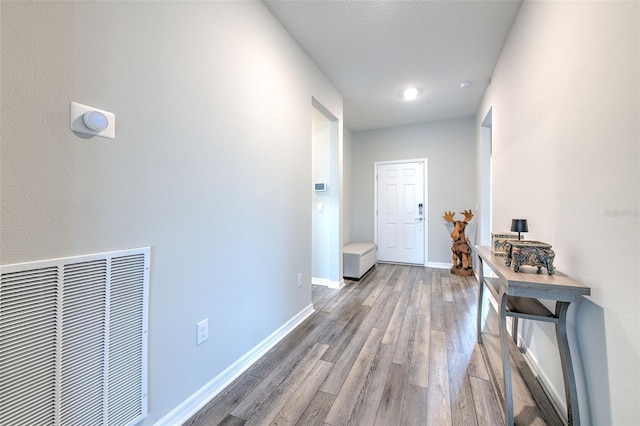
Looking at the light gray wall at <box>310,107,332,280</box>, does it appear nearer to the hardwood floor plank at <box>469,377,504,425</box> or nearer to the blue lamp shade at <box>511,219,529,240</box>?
the blue lamp shade at <box>511,219,529,240</box>

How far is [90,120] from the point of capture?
3.11 ft

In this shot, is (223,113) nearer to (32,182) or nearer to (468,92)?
(32,182)

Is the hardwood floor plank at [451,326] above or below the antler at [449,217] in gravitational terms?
below

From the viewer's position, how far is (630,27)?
0.91m

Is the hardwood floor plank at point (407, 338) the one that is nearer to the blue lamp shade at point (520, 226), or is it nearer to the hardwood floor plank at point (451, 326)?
the hardwood floor plank at point (451, 326)

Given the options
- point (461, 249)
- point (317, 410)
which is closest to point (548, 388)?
point (317, 410)

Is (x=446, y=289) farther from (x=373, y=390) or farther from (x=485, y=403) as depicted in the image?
(x=373, y=390)

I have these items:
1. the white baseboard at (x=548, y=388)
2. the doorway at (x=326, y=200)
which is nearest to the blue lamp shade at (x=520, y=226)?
the white baseboard at (x=548, y=388)

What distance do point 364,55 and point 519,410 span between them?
9.76 ft

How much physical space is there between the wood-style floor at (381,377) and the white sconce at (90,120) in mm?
1441

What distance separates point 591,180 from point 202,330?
2019mm

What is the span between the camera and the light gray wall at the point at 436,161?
14.9ft

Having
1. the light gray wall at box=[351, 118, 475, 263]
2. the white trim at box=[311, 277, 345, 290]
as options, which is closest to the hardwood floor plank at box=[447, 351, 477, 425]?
the white trim at box=[311, 277, 345, 290]

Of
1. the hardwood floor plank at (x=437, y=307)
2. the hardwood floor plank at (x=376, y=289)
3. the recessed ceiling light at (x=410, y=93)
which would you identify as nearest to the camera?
the hardwood floor plank at (x=437, y=307)
